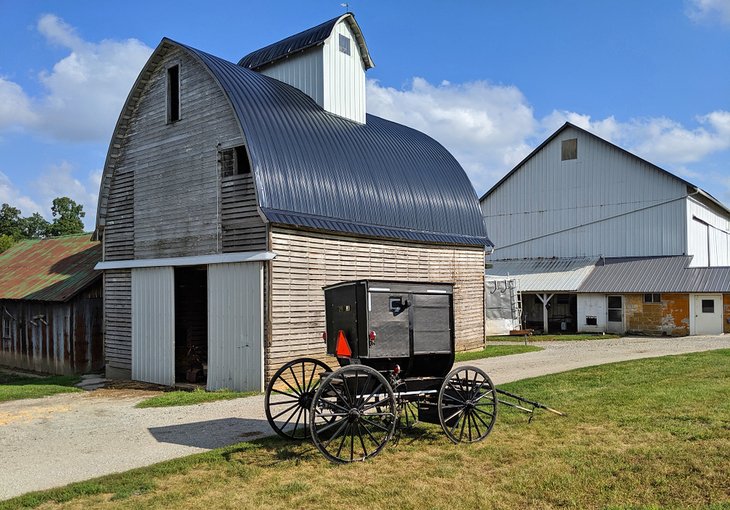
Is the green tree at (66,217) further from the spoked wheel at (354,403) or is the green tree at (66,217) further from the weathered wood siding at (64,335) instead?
the spoked wheel at (354,403)

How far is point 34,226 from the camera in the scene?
68688 millimetres

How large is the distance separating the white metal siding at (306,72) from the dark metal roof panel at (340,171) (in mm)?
475

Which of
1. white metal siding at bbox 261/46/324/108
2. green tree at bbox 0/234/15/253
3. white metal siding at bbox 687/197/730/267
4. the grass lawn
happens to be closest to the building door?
white metal siding at bbox 687/197/730/267

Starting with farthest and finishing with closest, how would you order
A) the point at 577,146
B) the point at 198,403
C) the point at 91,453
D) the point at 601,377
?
the point at 577,146 < the point at 601,377 < the point at 198,403 < the point at 91,453

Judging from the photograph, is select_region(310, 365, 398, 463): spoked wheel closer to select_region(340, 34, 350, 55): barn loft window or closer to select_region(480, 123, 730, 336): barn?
select_region(340, 34, 350, 55): barn loft window

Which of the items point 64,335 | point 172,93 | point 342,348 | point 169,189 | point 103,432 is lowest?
point 103,432

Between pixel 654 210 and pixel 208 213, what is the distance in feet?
91.2

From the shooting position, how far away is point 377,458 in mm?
9289

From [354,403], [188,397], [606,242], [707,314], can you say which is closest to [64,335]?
[188,397]

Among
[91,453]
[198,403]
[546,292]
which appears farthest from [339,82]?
[546,292]

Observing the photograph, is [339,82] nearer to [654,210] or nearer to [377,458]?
[377,458]

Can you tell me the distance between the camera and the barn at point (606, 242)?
3241 centimetres

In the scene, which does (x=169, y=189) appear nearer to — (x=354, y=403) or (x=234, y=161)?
(x=234, y=161)

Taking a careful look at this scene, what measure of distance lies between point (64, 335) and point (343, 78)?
518 inches
